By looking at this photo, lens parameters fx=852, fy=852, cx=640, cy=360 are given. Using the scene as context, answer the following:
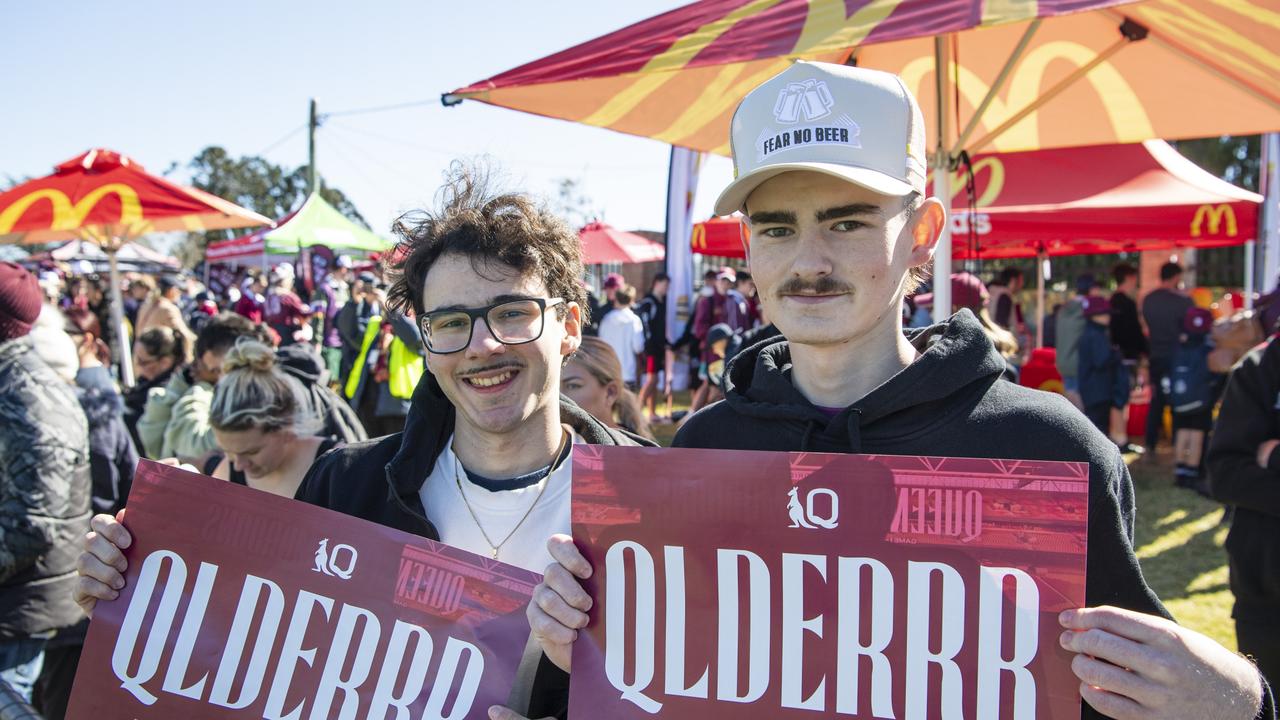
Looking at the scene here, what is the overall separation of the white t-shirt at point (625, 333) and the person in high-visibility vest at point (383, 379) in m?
4.06

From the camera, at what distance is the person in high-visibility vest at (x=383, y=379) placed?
637cm

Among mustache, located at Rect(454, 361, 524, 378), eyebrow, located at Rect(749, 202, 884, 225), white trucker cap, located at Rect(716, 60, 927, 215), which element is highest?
white trucker cap, located at Rect(716, 60, 927, 215)

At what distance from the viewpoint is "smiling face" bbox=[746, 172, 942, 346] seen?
1377 mm

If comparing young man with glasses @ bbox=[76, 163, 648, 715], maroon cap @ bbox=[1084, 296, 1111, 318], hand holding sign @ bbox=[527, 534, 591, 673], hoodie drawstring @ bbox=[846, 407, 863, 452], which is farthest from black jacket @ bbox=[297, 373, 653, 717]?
maroon cap @ bbox=[1084, 296, 1111, 318]

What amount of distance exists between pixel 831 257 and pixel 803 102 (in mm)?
277

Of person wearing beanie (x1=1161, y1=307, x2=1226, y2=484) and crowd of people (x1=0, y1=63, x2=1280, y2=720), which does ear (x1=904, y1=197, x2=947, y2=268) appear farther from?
person wearing beanie (x1=1161, y1=307, x2=1226, y2=484)

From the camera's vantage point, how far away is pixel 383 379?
666cm

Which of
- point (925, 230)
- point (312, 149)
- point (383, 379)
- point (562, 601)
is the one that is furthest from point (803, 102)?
point (312, 149)

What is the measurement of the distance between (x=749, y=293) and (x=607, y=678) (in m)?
12.5

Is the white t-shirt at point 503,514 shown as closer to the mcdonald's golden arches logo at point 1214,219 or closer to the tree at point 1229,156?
the mcdonald's golden arches logo at point 1214,219

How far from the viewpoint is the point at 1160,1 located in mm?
2430

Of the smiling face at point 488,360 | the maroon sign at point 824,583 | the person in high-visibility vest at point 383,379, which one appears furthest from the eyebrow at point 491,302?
the person in high-visibility vest at point 383,379

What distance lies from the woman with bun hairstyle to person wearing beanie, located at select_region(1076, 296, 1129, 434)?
768cm

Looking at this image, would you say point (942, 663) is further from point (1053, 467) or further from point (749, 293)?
point (749, 293)
